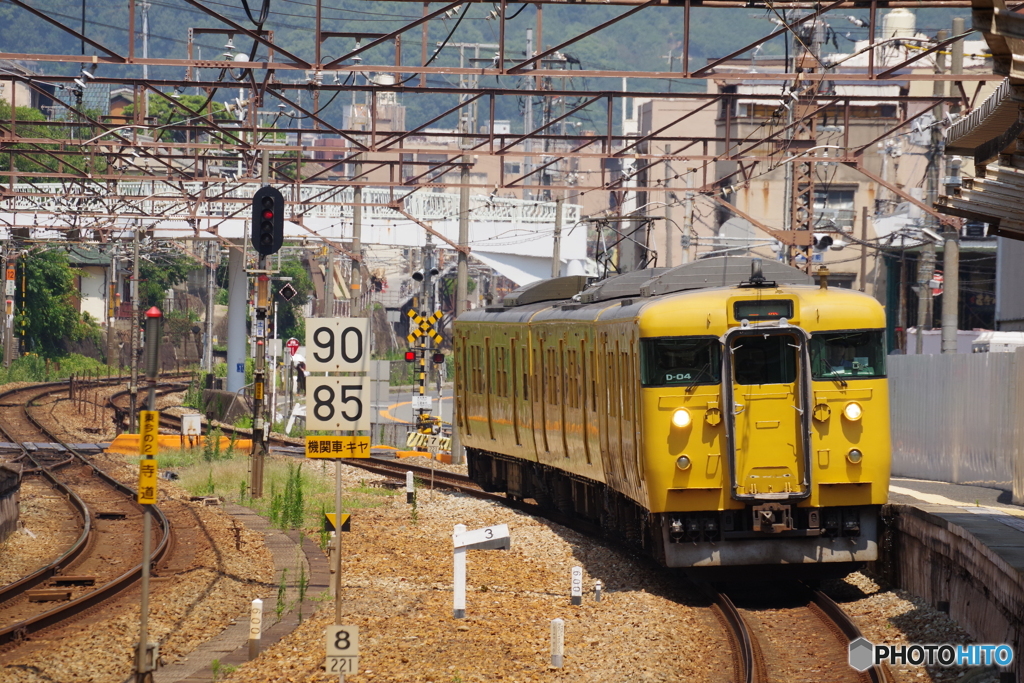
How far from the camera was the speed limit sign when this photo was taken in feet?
33.9

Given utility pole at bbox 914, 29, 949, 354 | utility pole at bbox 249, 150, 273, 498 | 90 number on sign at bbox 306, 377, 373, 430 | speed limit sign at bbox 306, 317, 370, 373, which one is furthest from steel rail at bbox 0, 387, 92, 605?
utility pole at bbox 914, 29, 949, 354

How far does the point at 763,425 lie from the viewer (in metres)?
13.0

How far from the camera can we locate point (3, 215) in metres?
50.0

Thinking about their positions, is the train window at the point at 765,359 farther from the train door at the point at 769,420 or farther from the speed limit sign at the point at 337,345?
the speed limit sign at the point at 337,345

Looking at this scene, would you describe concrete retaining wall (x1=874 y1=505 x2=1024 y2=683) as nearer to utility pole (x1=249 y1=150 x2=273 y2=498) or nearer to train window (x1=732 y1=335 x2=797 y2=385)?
train window (x1=732 y1=335 x2=797 y2=385)

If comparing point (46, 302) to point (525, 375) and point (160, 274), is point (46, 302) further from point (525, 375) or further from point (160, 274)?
point (525, 375)

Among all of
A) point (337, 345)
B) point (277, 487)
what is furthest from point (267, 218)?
Result: point (337, 345)

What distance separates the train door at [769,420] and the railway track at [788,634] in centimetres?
109

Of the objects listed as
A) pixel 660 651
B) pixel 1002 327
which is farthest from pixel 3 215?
pixel 660 651

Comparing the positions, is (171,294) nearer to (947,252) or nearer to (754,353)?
(947,252)

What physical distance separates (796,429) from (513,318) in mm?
7534

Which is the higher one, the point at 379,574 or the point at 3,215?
the point at 3,215

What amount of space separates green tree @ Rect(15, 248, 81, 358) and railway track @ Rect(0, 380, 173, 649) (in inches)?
1365

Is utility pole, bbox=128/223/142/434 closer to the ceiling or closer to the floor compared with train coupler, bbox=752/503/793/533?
closer to the ceiling
